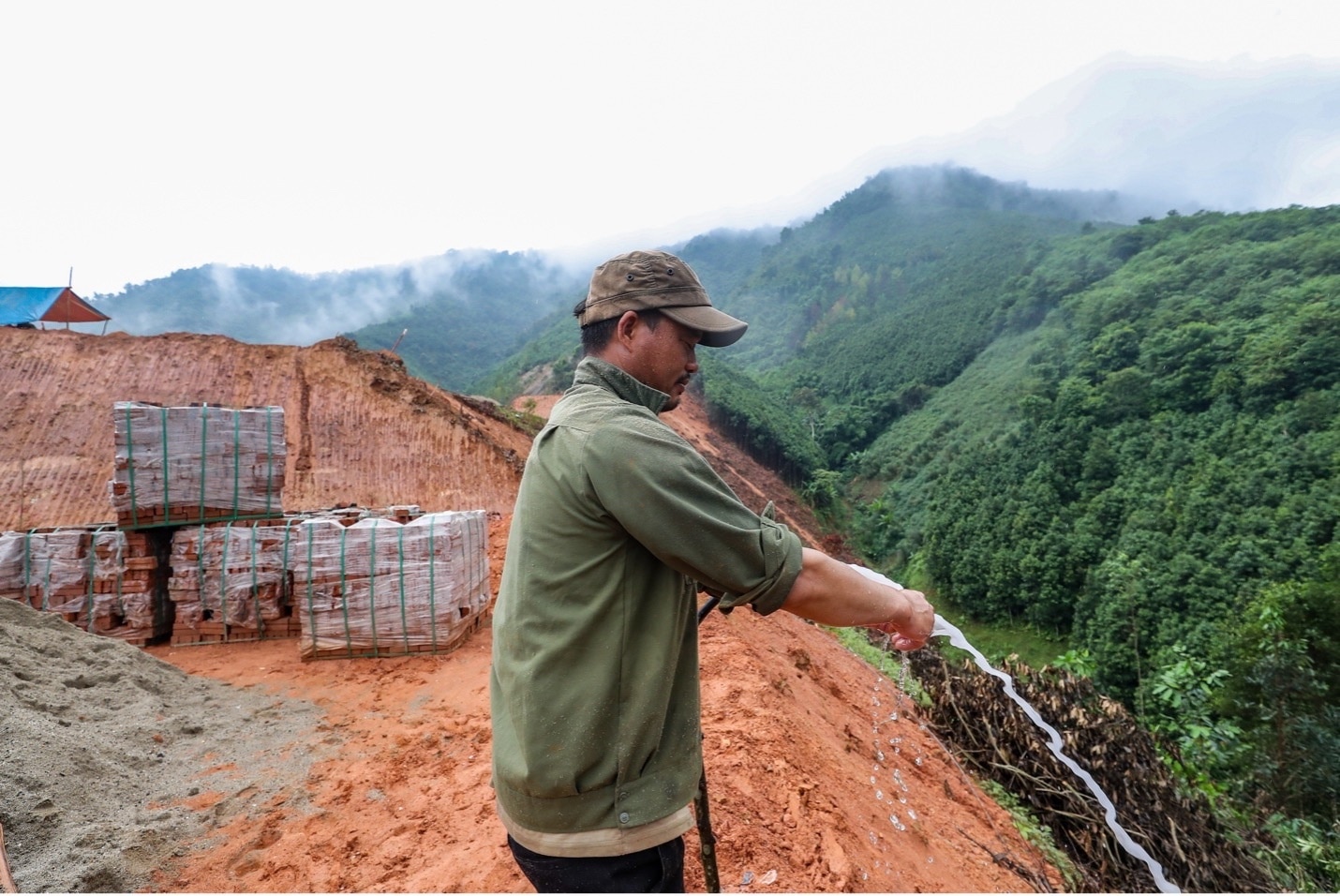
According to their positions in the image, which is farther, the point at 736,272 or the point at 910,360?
the point at 736,272

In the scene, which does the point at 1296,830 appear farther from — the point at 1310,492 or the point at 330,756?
the point at 1310,492

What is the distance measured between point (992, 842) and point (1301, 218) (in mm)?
48511

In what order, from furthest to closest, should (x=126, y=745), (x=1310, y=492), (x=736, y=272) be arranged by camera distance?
(x=736, y=272) → (x=1310, y=492) → (x=126, y=745)

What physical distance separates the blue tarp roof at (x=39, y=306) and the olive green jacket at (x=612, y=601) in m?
23.0

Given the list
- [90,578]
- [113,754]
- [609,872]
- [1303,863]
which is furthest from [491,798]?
[1303,863]

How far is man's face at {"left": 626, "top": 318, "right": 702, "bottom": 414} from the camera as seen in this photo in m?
1.36

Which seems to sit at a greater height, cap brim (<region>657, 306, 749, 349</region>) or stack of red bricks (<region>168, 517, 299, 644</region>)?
cap brim (<region>657, 306, 749, 349</region>)

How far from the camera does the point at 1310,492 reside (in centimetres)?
1975

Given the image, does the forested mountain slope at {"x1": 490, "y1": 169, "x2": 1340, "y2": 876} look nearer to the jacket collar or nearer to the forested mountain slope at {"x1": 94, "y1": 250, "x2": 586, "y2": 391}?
the jacket collar

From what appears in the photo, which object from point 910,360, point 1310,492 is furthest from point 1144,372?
point 910,360

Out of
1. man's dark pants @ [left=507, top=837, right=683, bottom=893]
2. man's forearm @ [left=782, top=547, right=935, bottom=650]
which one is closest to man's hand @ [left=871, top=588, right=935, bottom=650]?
man's forearm @ [left=782, top=547, right=935, bottom=650]

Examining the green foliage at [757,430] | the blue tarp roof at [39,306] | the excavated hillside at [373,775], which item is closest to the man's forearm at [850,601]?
the excavated hillside at [373,775]

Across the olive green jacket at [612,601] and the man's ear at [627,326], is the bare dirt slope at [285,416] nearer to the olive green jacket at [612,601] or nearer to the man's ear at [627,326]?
the man's ear at [627,326]

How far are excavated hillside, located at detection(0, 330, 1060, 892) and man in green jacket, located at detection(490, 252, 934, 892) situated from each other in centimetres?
150
